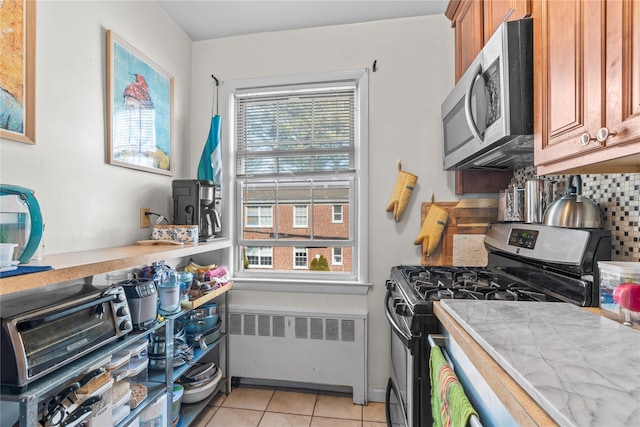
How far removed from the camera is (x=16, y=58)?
1.12 meters

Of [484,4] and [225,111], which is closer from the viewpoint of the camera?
[484,4]

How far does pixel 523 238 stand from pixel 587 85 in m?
0.78

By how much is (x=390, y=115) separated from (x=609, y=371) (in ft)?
5.90

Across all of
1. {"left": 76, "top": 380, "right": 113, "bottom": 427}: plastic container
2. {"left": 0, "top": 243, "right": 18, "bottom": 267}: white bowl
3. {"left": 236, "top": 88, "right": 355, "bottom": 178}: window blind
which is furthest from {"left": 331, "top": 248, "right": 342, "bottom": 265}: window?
{"left": 0, "top": 243, "right": 18, "bottom": 267}: white bowl

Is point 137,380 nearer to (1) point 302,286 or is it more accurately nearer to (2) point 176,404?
(2) point 176,404

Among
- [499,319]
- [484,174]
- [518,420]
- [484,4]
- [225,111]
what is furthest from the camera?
[225,111]

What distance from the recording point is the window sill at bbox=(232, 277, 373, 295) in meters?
2.07

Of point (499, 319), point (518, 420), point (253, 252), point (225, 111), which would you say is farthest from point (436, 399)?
point (225, 111)

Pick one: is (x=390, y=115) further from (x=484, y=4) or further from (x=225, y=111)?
(x=225, y=111)

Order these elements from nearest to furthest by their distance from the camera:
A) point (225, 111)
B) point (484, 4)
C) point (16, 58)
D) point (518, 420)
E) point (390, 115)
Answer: point (518, 420) < point (16, 58) < point (484, 4) < point (390, 115) < point (225, 111)

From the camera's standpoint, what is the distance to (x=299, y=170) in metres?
2.25

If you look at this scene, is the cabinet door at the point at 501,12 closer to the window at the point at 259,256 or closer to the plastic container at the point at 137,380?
the window at the point at 259,256

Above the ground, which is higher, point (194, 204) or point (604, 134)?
point (604, 134)

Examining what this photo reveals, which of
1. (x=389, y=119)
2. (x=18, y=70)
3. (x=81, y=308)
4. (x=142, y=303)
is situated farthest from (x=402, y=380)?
(x=18, y=70)
